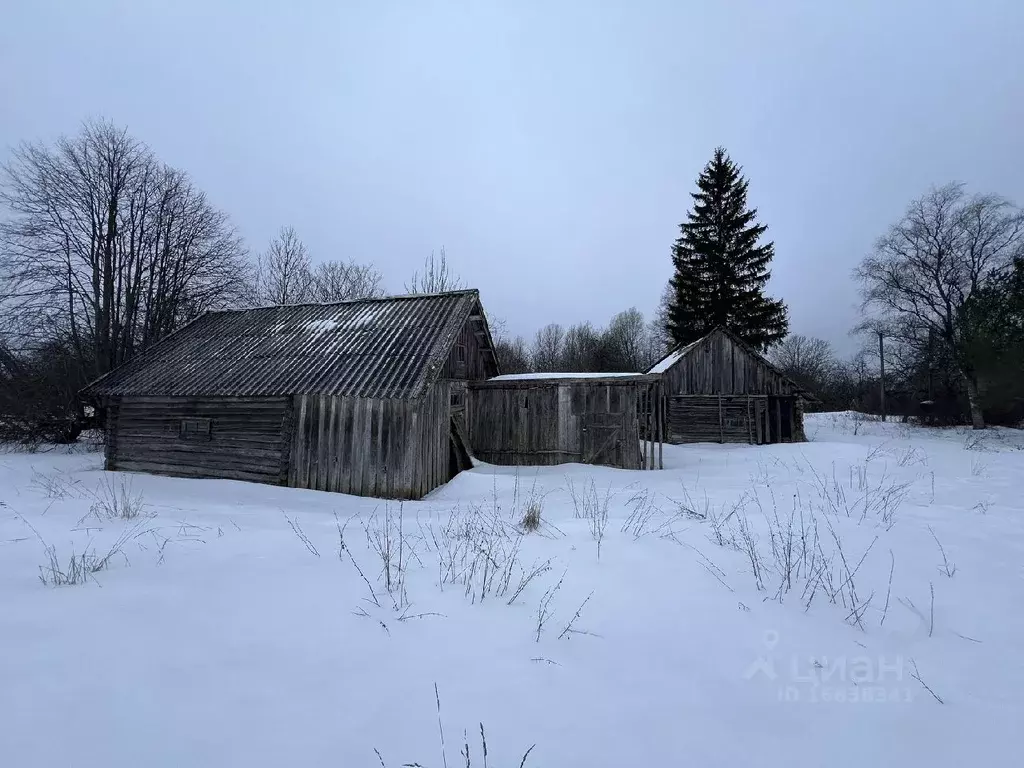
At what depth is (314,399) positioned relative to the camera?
37.1 feet

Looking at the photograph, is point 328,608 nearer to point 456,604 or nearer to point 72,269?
point 456,604

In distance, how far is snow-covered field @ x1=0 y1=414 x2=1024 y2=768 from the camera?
7.22 ft

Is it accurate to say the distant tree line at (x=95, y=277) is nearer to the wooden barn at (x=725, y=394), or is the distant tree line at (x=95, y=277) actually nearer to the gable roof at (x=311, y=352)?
the gable roof at (x=311, y=352)

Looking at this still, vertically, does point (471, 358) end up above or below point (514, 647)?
above

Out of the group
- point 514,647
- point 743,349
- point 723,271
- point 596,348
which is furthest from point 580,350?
point 514,647

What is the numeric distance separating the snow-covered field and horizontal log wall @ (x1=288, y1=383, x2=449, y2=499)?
447 cm

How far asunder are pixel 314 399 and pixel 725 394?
18810mm

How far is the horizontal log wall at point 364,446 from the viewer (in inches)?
420

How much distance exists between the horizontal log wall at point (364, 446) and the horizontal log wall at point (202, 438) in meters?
0.74

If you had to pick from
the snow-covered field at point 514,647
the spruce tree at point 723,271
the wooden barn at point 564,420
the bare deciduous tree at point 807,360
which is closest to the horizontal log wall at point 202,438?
the snow-covered field at point 514,647

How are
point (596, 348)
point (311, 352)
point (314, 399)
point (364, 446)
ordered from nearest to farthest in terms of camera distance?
point (364, 446), point (314, 399), point (311, 352), point (596, 348)

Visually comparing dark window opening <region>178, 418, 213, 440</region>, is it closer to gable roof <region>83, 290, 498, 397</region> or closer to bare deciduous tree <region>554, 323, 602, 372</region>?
gable roof <region>83, 290, 498, 397</region>

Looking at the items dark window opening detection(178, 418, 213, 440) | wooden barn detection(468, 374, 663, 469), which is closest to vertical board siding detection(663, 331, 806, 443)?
wooden barn detection(468, 374, 663, 469)

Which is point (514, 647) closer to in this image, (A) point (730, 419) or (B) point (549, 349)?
(A) point (730, 419)
